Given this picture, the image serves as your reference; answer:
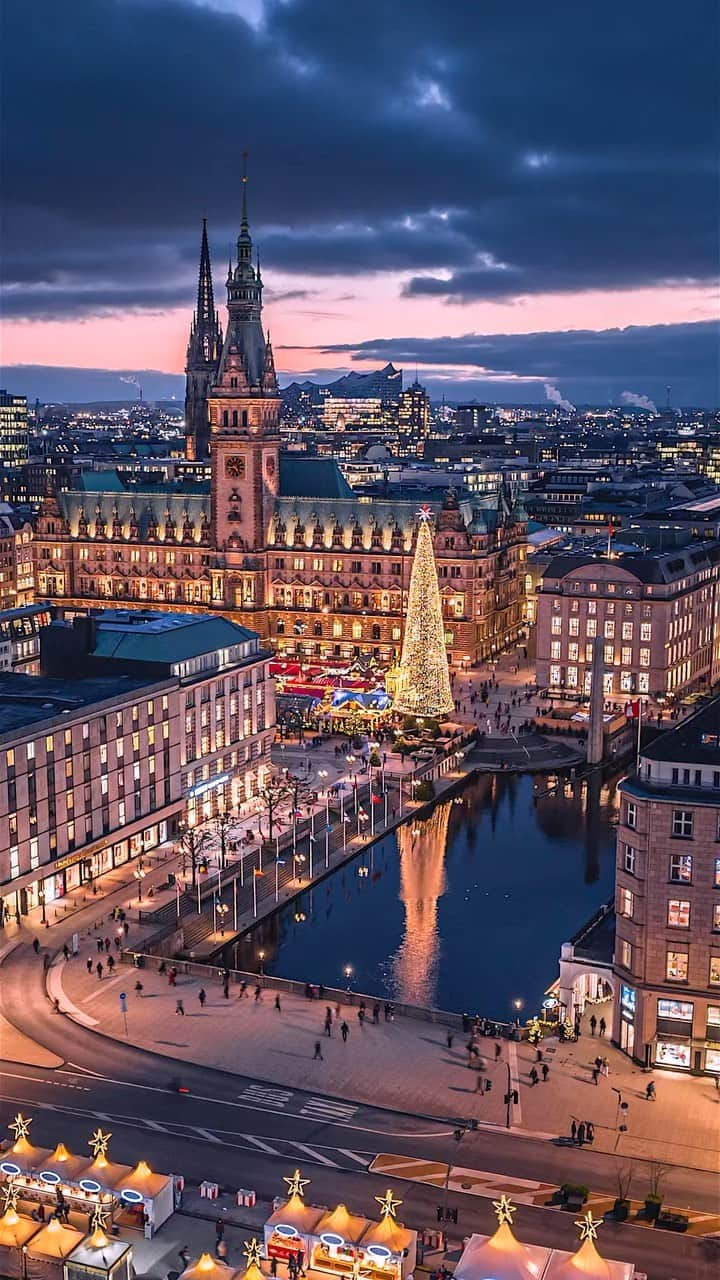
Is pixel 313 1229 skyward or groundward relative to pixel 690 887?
groundward

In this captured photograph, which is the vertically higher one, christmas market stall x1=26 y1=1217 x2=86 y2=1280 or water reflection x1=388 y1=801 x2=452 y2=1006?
christmas market stall x1=26 y1=1217 x2=86 y2=1280

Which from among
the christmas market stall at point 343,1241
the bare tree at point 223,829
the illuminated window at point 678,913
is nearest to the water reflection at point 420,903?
the bare tree at point 223,829

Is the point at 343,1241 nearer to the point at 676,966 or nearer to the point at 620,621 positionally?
the point at 676,966

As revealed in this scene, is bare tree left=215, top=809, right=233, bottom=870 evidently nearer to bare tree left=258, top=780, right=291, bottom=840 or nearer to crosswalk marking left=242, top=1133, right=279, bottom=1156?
bare tree left=258, top=780, right=291, bottom=840

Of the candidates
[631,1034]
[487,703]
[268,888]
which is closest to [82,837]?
[268,888]

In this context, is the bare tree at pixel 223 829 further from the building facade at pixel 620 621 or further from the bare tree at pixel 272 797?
the building facade at pixel 620 621

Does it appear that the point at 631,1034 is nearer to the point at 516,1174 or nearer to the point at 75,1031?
Result: the point at 516,1174

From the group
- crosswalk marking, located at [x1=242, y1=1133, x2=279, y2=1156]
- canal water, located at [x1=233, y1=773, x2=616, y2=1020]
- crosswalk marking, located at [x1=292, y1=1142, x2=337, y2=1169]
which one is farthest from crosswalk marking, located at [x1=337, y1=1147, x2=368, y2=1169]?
canal water, located at [x1=233, y1=773, x2=616, y2=1020]
